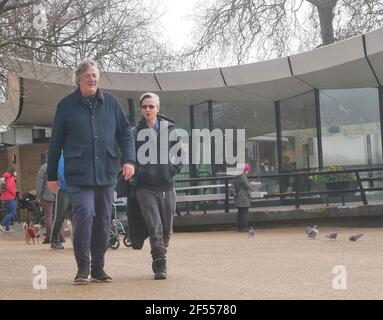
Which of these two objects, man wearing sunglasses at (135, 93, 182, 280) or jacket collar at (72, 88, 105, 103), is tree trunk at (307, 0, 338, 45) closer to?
man wearing sunglasses at (135, 93, 182, 280)

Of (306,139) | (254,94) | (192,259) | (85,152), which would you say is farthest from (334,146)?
(85,152)

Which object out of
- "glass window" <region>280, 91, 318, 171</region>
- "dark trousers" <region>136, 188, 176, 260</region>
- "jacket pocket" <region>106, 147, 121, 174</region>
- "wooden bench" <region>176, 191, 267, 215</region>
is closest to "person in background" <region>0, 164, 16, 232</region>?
"wooden bench" <region>176, 191, 267, 215</region>

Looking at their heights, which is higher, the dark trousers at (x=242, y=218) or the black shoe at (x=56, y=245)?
the dark trousers at (x=242, y=218)

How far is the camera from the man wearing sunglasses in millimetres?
6570

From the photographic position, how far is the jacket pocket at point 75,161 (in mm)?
6000

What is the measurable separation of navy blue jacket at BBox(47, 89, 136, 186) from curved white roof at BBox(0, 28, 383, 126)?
32.5 feet

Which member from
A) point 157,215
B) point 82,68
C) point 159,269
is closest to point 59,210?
point 157,215

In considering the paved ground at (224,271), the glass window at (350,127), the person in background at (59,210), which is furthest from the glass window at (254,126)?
the person in background at (59,210)

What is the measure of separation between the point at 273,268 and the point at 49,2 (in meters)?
6.75

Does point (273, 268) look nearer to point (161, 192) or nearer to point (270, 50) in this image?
point (161, 192)

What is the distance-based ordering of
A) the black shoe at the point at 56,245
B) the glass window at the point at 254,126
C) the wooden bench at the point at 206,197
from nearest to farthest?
the black shoe at the point at 56,245
the wooden bench at the point at 206,197
the glass window at the point at 254,126

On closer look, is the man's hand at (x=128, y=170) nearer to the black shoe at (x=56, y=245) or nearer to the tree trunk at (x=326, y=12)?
the black shoe at (x=56, y=245)

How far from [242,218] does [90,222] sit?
31.1 feet

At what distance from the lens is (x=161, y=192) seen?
6.73 m
